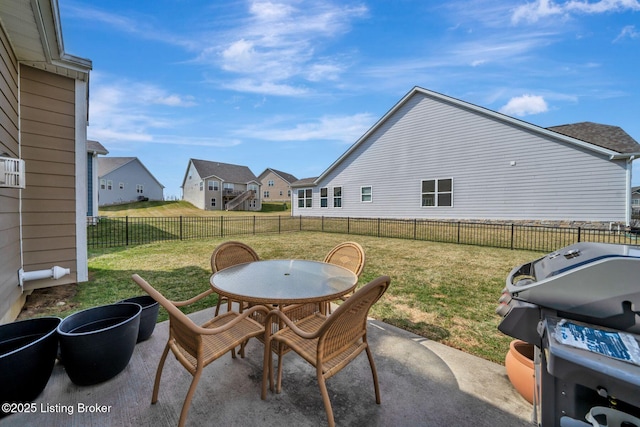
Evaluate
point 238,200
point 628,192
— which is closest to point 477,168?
point 628,192

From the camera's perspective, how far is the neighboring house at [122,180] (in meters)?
26.0

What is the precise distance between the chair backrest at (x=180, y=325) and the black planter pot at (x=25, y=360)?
0.82 metres

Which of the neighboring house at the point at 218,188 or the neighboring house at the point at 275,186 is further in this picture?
the neighboring house at the point at 275,186

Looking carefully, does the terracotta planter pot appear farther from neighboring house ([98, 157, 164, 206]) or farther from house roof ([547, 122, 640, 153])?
neighboring house ([98, 157, 164, 206])

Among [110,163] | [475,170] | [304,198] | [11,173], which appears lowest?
[11,173]

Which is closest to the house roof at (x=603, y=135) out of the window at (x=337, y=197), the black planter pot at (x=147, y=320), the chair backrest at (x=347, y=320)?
the window at (x=337, y=197)

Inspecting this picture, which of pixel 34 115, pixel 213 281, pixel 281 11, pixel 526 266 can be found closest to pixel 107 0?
pixel 34 115

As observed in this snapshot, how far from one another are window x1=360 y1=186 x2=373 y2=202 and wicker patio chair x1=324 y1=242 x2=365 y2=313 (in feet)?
39.5

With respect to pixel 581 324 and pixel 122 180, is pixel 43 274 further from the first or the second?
pixel 122 180

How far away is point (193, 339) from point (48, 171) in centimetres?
408

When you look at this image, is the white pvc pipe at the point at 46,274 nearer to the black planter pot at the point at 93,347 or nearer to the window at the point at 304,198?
the black planter pot at the point at 93,347

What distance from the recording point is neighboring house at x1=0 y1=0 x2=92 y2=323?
113 inches

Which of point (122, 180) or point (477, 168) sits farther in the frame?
point (122, 180)

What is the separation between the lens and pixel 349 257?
322 centimetres
